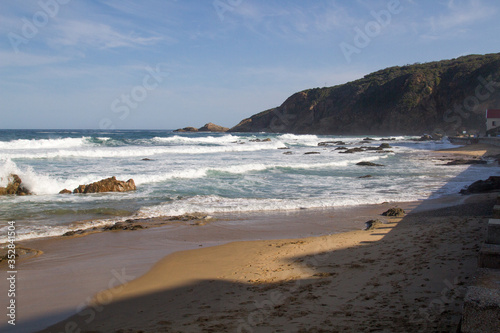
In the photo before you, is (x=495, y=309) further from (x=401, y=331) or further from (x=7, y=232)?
(x=7, y=232)

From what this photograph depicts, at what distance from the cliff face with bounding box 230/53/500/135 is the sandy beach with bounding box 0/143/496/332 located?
212 ft

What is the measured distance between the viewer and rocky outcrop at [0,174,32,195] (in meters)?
11.9

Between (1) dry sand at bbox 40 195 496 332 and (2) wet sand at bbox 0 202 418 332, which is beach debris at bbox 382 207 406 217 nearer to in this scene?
(2) wet sand at bbox 0 202 418 332

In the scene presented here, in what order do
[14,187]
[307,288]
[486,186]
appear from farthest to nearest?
[14,187] < [486,186] < [307,288]

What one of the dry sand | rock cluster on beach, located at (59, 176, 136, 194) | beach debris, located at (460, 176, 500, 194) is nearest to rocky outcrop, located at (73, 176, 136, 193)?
rock cluster on beach, located at (59, 176, 136, 194)

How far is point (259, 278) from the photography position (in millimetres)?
5184

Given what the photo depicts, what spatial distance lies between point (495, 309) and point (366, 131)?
85953 millimetres

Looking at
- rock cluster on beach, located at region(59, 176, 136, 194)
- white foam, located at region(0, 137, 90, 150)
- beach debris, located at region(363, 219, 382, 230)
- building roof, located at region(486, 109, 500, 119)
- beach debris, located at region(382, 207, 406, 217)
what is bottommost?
beach debris, located at region(363, 219, 382, 230)

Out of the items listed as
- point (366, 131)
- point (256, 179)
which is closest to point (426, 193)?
point (256, 179)

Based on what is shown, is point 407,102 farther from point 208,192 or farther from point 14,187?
point 14,187

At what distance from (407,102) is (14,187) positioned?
76577 millimetres

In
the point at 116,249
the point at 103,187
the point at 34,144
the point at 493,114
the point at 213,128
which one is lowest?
the point at 116,249

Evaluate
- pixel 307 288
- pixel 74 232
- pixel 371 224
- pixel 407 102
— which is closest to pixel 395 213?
pixel 371 224

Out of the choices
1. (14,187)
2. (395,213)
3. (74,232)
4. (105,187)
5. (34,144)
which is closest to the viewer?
(74,232)
